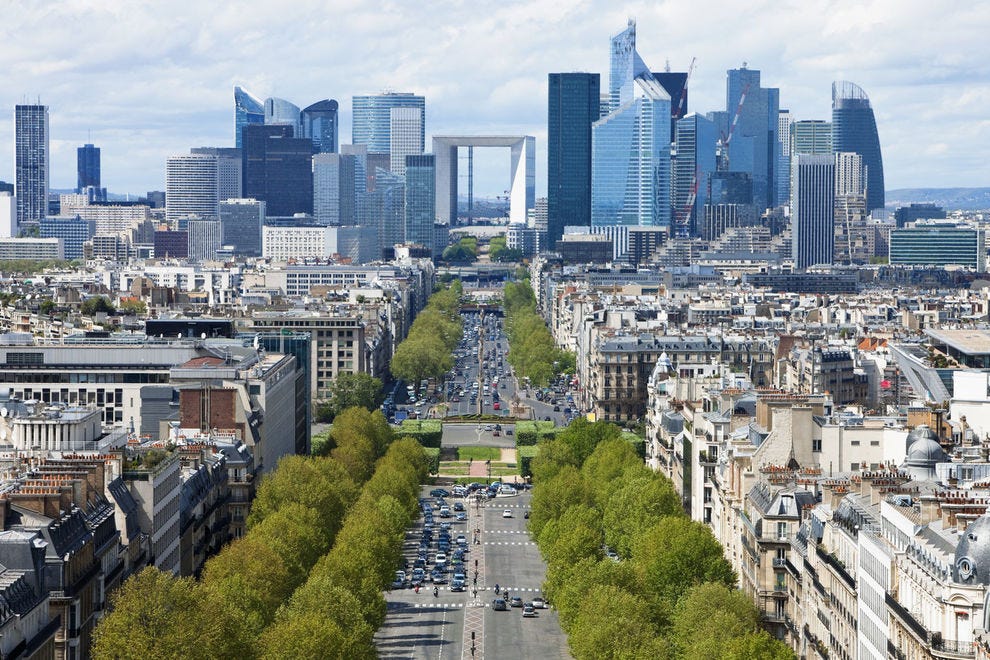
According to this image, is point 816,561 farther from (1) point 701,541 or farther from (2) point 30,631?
(2) point 30,631

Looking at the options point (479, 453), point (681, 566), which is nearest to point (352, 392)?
point (479, 453)

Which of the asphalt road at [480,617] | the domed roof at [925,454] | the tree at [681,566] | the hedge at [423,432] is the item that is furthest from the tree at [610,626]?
the hedge at [423,432]

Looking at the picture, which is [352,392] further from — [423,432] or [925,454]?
[925,454]

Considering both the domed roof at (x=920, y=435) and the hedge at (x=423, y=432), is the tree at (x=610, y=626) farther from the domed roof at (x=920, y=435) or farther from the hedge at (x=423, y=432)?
the hedge at (x=423, y=432)

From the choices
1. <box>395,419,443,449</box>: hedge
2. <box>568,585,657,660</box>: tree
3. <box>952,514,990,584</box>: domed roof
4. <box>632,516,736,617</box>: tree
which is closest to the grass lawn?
<box>395,419,443,449</box>: hedge

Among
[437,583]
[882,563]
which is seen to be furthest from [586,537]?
[882,563]

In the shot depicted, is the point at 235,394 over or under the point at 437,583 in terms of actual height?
over
